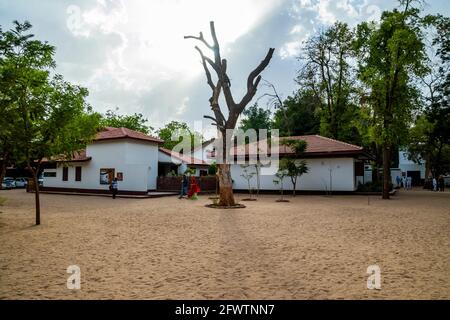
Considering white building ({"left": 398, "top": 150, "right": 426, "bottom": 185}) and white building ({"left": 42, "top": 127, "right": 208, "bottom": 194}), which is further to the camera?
white building ({"left": 398, "top": 150, "right": 426, "bottom": 185})

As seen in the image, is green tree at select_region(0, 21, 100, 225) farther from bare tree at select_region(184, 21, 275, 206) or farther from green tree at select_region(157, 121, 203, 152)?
green tree at select_region(157, 121, 203, 152)

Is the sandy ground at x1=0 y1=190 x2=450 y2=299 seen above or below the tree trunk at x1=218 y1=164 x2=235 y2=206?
below

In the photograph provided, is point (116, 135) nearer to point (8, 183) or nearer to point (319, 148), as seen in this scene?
point (319, 148)

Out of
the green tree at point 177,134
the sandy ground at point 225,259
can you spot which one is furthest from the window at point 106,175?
the green tree at point 177,134

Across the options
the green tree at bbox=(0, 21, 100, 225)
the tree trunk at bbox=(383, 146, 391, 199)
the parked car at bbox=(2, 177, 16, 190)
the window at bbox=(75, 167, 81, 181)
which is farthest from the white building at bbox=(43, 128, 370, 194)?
the green tree at bbox=(0, 21, 100, 225)

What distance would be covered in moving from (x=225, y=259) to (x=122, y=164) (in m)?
21.3

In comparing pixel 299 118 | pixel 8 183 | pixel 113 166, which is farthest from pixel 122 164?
pixel 299 118

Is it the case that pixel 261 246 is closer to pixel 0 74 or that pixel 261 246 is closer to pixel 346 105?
pixel 0 74

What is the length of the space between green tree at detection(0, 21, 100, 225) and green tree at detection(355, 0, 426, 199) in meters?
18.8

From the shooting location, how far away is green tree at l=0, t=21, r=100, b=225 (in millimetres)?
8539

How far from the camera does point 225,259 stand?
20.4ft

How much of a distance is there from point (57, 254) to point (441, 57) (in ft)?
106

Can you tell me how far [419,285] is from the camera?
4629 mm
